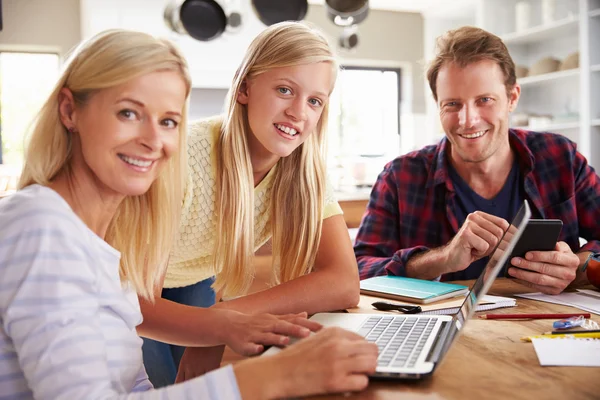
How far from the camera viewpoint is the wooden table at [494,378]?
0.78 metres

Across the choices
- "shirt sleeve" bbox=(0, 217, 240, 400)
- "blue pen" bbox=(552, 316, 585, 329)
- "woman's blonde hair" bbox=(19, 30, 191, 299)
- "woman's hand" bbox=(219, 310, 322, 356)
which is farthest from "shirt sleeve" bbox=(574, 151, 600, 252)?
"shirt sleeve" bbox=(0, 217, 240, 400)

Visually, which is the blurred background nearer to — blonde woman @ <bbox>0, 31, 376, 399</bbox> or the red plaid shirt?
the red plaid shirt

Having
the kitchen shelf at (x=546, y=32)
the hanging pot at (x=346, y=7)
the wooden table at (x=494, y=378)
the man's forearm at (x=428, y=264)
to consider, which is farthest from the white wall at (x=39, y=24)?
the wooden table at (x=494, y=378)

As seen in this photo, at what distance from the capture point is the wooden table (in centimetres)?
78

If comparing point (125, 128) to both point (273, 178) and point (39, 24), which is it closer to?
point (273, 178)

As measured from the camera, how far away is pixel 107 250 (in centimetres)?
93

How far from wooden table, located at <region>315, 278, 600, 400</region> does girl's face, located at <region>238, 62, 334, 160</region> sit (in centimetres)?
64

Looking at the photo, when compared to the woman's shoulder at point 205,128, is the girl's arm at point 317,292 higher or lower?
lower

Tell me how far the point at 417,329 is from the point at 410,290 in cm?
37

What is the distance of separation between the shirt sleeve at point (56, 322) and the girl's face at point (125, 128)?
161 millimetres

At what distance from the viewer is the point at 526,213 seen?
0.85 metres

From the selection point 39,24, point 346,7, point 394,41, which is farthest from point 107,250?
point 394,41

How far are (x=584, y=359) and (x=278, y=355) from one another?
45 cm

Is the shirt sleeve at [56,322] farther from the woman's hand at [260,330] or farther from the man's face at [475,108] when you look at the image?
the man's face at [475,108]
